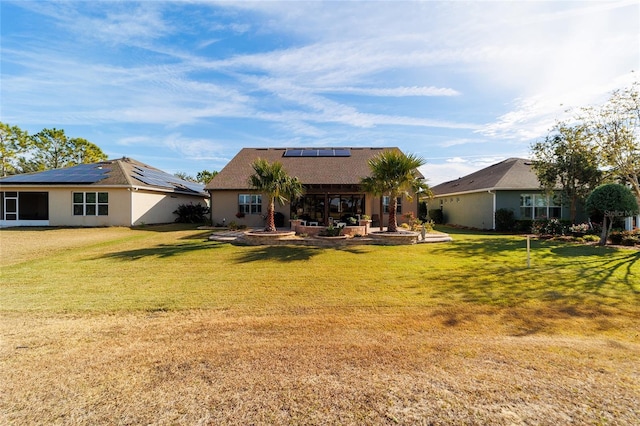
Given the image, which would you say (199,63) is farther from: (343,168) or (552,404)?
(552,404)

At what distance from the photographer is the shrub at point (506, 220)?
19172 millimetres

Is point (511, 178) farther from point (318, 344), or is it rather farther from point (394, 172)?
point (318, 344)

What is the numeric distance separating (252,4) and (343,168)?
12569mm

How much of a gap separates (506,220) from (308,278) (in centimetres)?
1717

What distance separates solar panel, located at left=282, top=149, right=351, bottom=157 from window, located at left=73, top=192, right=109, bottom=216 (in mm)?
13147

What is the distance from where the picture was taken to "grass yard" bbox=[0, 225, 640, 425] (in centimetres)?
279

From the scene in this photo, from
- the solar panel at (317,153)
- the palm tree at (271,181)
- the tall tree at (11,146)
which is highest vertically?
the tall tree at (11,146)

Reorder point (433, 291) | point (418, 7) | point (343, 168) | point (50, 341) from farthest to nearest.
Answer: point (343, 168) → point (418, 7) → point (433, 291) → point (50, 341)

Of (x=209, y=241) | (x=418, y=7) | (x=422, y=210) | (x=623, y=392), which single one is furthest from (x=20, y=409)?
(x=422, y=210)

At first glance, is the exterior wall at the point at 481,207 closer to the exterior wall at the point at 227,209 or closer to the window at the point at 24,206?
the exterior wall at the point at 227,209

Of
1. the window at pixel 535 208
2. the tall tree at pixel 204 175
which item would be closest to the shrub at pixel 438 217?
the window at pixel 535 208

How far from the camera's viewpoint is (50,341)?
416 cm

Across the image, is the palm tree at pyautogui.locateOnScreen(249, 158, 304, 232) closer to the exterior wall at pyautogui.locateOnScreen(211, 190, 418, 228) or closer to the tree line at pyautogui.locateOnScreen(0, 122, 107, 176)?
the exterior wall at pyautogui.locateOnScreen(211, 190, 418, 228)

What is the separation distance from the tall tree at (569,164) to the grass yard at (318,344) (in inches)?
381
